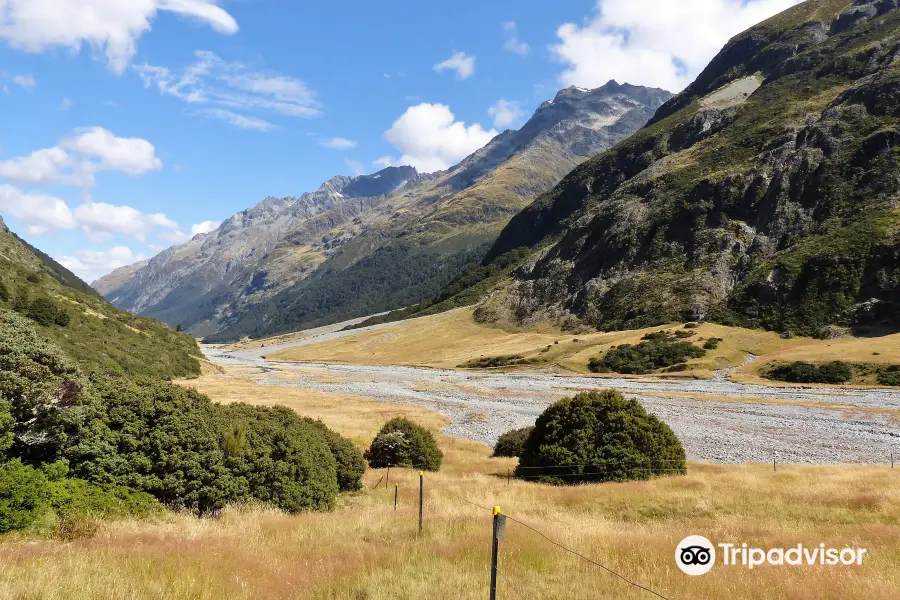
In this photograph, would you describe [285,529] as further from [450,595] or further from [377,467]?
[377,467]

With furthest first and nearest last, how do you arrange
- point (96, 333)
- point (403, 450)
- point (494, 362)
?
point (494, 362), point (96, 333), point (403, 450)

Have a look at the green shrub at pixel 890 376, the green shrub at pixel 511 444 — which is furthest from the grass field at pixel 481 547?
the green shrub at pixel 890 376

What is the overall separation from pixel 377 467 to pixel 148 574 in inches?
704

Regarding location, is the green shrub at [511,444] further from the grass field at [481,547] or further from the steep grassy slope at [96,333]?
the steep grassy slope at [96,333]

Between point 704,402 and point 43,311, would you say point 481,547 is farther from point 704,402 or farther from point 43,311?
point 43,311

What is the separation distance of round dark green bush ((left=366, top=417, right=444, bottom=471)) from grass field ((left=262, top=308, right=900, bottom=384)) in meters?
55.1

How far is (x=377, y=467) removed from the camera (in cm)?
2448

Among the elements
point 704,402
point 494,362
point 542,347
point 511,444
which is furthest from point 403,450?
point 542,347

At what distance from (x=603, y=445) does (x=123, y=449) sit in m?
16.3

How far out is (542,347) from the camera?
100 meters

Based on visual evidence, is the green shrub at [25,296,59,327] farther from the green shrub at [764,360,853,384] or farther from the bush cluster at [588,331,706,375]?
the green shrub at [764,360,853,384]

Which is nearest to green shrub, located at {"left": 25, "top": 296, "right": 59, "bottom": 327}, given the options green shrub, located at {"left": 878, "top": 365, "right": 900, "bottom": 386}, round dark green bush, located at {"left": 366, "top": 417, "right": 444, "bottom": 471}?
round dark green bush, located at {"left": 366, "top": 417, "right": 444, "bottom": 471}

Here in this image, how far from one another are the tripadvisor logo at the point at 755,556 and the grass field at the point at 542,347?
205 ft

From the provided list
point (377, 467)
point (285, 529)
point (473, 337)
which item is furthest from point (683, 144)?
point (285, 529)
